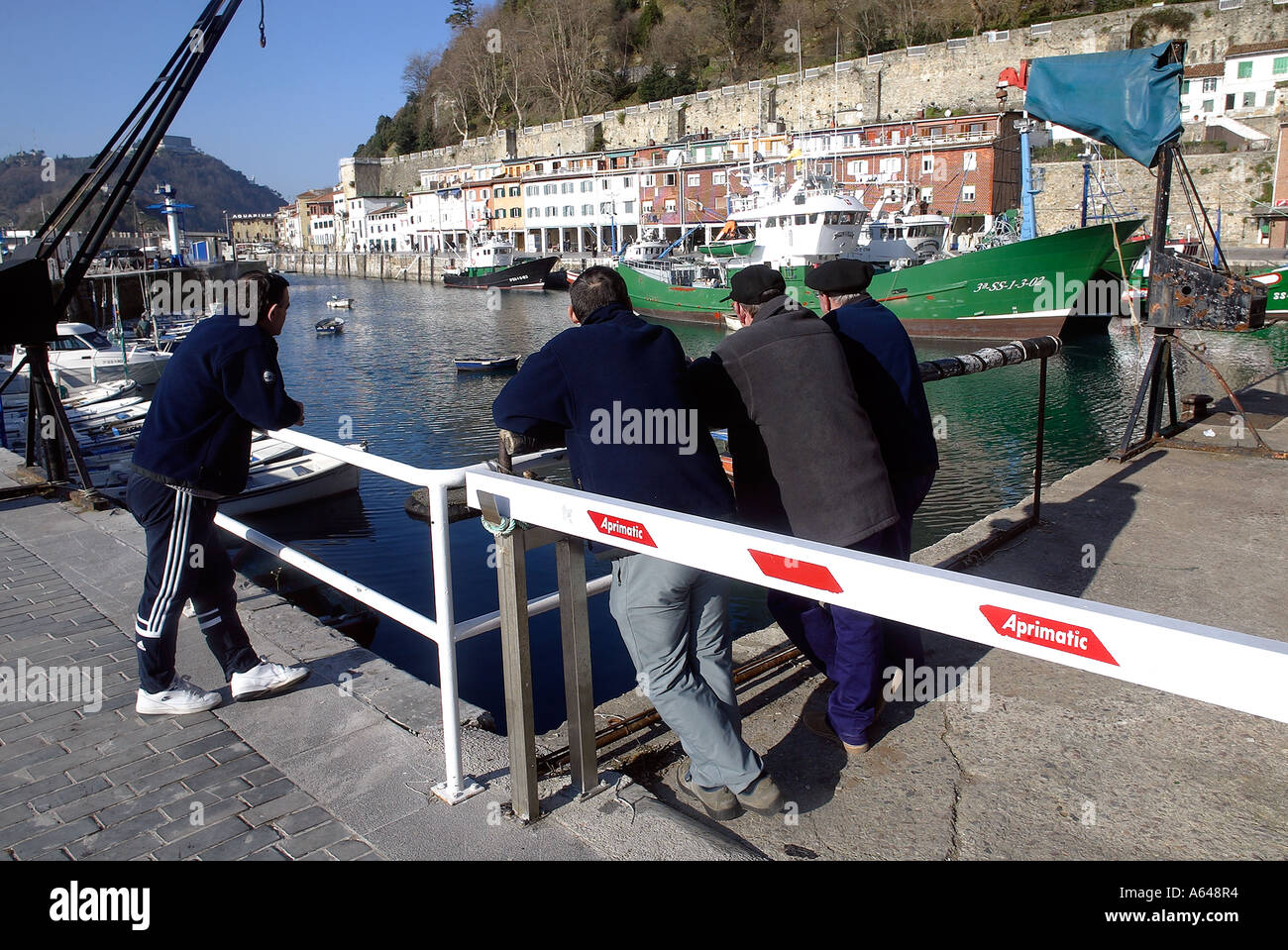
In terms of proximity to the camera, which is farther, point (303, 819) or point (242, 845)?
point (303, 819)

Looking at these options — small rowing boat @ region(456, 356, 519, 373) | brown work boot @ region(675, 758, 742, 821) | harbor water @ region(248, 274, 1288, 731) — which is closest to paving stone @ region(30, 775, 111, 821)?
brown work boot @ region(675, 758, 742, 821)

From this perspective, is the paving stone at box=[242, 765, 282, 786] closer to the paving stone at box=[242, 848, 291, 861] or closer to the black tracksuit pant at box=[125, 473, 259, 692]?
the paving stone at box=[242, 848, 291, 861]

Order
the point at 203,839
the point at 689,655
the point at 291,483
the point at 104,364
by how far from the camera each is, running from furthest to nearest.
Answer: the point at 104,364, the point at 291,483, the point at 689,655, the point at 203,839

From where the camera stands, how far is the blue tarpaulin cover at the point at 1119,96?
24.0 feet

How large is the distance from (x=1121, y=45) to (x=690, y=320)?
35.8 m

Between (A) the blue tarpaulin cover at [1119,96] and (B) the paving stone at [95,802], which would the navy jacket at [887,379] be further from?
(A) the blue tarpaulin cover at [1119,96]

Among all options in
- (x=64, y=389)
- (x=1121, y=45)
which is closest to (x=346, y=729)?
(x=64, y=389)

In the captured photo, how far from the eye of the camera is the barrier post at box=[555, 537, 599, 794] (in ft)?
8.71

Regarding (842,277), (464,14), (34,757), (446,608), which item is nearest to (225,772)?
(34,757)

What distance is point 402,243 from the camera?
327 ft

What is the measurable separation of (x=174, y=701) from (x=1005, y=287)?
28.5 m

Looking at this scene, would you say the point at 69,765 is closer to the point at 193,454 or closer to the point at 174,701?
the point at 174,701

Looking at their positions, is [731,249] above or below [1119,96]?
above

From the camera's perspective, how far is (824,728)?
346cm
